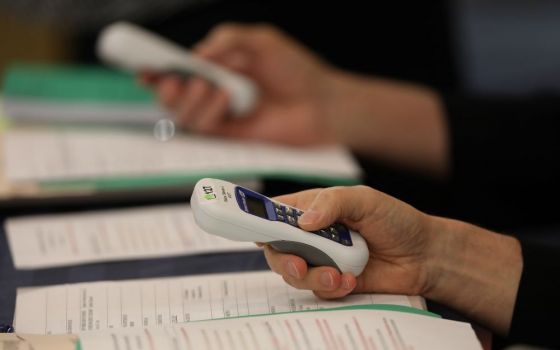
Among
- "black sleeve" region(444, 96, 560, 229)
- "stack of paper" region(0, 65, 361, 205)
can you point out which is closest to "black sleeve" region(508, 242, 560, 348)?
"stack of paper" region(0, 65, 361, 205)

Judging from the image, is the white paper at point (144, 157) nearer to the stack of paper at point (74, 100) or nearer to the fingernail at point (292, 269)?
the stack of paper at point (74, 100)

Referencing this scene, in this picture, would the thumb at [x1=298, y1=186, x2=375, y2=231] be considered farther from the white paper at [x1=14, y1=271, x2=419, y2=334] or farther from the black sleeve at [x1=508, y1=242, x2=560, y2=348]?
the black sleeve at [x1=508, y1=242, x2=560, y2=348]

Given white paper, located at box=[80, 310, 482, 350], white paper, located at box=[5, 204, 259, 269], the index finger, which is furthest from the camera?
white paper, located at box=[5, 204, 259, 269]

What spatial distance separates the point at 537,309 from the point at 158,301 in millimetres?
340

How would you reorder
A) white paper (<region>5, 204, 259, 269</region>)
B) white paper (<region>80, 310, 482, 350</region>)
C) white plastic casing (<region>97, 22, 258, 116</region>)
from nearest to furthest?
white paper (<region>80, 310, 482, 350</region>) → white paper (<region>5, 204, 259, 269</region>) → white plastic casing (<region>97, 22, 258, 116</region>)

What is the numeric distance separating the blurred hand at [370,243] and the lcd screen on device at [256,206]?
3 centimetres

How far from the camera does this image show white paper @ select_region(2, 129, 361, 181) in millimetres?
1079

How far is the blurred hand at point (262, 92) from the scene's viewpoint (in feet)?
4.16

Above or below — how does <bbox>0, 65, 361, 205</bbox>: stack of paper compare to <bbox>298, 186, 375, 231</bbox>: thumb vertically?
below

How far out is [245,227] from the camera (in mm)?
674

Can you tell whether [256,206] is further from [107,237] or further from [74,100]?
[74,100]

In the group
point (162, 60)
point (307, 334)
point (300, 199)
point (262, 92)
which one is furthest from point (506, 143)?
point (307, 334)

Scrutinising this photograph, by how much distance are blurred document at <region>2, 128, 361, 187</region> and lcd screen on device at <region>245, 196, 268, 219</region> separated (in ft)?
1.22

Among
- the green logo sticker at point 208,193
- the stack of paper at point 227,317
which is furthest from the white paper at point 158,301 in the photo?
the green logo sticker at point 208,193
